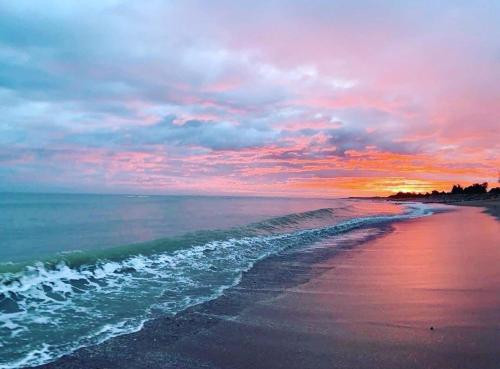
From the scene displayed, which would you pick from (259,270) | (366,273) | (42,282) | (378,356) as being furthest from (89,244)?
(378,356)

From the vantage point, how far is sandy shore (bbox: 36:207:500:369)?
19.1 ft

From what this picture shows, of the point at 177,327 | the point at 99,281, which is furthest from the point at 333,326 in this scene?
the point at 99,281

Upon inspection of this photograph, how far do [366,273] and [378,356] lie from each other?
645cm

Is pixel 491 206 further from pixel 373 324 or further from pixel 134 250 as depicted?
pixel 373 324

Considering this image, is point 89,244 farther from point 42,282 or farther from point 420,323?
point 420,323

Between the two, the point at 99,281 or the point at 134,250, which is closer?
the point at 99,281

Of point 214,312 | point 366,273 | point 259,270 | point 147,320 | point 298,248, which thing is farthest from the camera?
point 298,248

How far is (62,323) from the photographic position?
7.66 m

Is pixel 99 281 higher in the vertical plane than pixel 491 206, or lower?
lower

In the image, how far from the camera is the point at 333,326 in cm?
723

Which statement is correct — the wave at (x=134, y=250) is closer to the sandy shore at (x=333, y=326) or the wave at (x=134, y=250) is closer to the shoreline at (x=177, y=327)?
the shoreline at (x=177, y=327)

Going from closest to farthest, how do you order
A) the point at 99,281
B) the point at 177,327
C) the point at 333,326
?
the point at 333,326 → the point at 177,327 → the point at 99,281

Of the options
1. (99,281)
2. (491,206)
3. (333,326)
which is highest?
(491,206)

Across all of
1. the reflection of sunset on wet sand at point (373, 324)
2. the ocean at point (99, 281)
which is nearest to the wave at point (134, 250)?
the ocean at point (99, 281)
